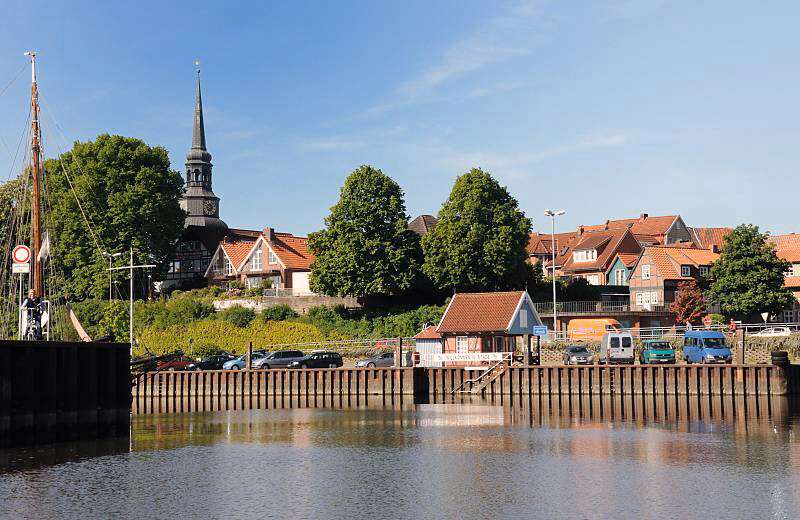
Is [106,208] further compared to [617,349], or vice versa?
[106,208]

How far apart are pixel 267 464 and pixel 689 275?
274 feet

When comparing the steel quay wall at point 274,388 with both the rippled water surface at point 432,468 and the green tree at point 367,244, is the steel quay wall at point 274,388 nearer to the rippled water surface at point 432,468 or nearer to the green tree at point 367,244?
the rippled water surface at point 432,468

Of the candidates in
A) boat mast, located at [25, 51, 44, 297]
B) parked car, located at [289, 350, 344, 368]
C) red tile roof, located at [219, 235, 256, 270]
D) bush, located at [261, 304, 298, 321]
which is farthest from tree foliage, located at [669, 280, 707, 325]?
boat mast, located at [25, 51, 44, 297]

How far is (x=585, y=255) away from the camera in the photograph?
142875 mm

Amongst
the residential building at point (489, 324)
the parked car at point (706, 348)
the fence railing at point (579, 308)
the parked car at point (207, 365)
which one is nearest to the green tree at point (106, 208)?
the parked car at point (207, 365)

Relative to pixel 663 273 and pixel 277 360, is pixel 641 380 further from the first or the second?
pixel 663 273

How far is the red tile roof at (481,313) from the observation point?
8031 cm

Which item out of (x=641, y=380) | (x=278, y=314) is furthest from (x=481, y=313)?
→ (x=278, y=314)

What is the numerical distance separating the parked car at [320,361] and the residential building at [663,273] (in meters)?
42.8

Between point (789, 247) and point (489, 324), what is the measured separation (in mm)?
65868

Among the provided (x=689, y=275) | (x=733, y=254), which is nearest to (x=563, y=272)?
(x=689, y=275)

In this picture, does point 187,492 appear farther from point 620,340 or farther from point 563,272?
point 563,272

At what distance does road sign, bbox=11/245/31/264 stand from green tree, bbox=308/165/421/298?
174ft

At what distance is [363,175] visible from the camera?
4085 inches
